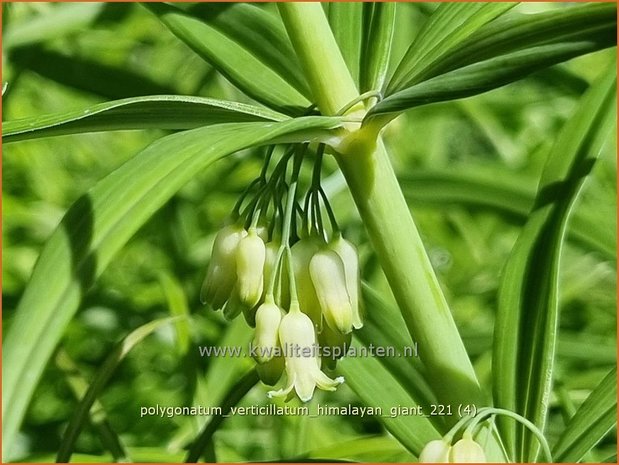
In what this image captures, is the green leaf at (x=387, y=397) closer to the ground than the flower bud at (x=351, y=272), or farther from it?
closer to the ground

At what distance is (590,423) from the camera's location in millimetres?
1028

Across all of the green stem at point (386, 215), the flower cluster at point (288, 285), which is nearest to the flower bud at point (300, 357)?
the flower cluster at point (288, 285)

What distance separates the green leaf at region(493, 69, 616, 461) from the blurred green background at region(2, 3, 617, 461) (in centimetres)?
34

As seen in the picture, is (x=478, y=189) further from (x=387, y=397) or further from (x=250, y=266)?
(x=250, y=266)

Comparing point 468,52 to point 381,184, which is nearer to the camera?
point 468,52

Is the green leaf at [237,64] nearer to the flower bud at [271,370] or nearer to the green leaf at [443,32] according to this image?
the green leaf at [443,32]

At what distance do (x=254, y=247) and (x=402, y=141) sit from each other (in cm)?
148

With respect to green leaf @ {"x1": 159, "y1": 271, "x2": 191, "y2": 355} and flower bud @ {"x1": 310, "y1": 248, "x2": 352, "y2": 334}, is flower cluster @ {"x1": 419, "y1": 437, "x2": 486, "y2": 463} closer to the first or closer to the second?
flower bud @ {"x1": 310, "y1": 248, "x2": 352, "y2": 334}

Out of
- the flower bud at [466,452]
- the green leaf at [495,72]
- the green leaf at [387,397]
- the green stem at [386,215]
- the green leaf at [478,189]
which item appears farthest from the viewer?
the green leaf at [478,189]

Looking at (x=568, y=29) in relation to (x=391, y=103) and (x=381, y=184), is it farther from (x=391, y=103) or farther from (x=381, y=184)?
(x=381, y=184)

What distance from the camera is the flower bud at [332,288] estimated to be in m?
0.99

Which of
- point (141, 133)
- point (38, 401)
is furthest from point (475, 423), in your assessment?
point (141, 133)

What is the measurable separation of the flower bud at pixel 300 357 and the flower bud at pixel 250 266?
0.05m

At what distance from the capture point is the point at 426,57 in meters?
A: 0.96
